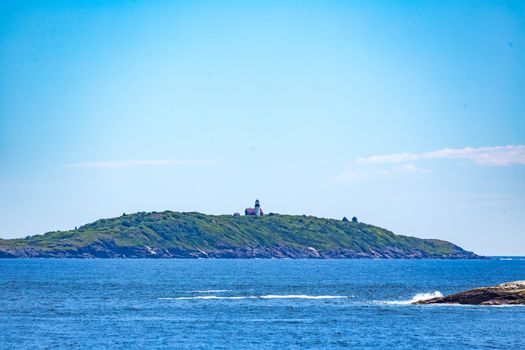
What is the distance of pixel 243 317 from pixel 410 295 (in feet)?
162

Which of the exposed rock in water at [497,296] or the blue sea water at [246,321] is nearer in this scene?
the blue sea water at [246,321]

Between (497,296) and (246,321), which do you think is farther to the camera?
(497,296)

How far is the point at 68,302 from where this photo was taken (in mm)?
125188

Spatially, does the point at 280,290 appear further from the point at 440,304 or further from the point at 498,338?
the point at 498,338

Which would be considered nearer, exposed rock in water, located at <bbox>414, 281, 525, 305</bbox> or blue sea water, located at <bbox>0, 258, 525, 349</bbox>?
blue sea water, located at <bbox>0, 258, 525, 349</bbox>

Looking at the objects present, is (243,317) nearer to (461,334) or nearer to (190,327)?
(190,327)

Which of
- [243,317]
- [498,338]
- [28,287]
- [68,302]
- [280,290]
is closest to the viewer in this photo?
[498,338]

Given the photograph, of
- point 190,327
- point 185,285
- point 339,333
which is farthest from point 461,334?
point 185,285

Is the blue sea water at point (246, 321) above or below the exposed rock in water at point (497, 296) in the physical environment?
below

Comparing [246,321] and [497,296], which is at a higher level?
[497,296]

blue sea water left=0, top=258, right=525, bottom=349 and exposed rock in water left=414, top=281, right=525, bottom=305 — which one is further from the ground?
exposed rock in water left=414, top=281, right=525, bottom=305

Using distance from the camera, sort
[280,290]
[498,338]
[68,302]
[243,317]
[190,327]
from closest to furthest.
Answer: [498,338] → [190,327] → [243,317] → [68,302] → [280,290]

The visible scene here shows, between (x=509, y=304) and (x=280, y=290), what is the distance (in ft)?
175

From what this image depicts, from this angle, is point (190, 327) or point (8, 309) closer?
point (190, 327)
